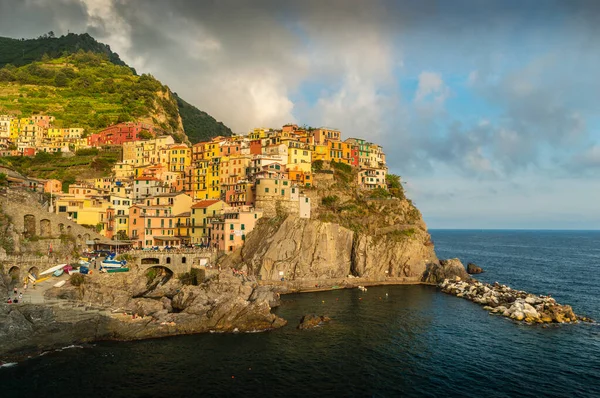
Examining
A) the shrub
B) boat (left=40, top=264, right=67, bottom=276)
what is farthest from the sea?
the shrub

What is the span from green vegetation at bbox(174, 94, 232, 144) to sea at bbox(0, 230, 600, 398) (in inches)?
5004

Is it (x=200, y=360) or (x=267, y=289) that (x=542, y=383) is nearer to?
(x=200, y=360)

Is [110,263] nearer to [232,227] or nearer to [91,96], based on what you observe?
[232,227]

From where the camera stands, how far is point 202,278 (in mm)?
65688

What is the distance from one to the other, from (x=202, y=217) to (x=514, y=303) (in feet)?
183

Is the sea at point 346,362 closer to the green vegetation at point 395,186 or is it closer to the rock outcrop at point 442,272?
the rock outcrop at point 442,272

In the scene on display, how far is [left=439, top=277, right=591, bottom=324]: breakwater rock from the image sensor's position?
56594 millimetres

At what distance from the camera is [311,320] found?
52344mm

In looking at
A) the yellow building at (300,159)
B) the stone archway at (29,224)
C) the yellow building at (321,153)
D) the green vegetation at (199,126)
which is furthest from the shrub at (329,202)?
the green vegetation at (199,126)

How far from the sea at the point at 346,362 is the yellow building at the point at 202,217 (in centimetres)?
2802

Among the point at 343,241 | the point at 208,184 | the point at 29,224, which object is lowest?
the point at 343,241

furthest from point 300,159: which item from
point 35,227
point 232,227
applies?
point 35,227

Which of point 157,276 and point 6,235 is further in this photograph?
point 157,276

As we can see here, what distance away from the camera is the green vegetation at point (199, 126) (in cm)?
17100
